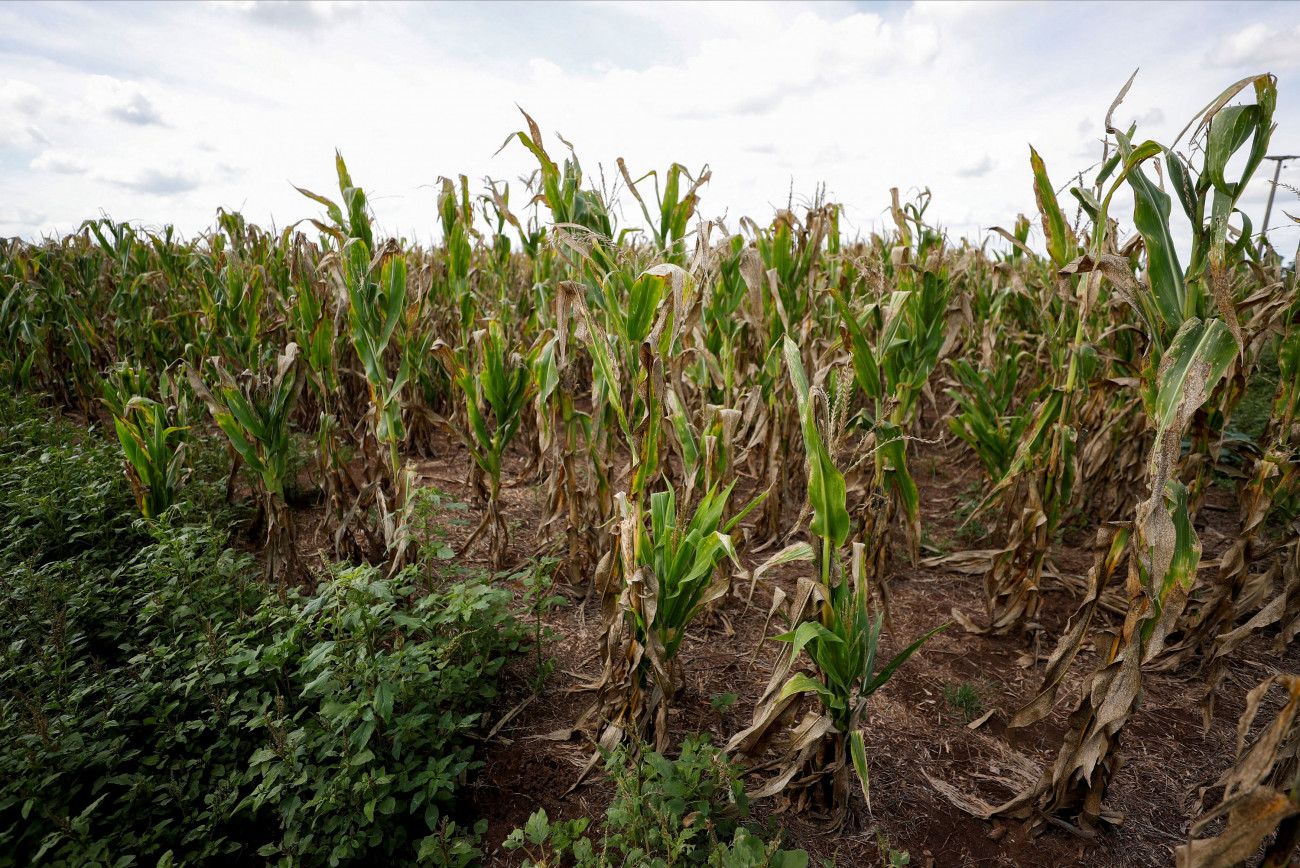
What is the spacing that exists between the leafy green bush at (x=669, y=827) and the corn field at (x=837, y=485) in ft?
0.45

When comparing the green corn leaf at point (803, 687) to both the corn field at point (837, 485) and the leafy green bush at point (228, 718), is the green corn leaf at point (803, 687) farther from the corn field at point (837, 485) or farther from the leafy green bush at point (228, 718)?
the leafy green bush at point (228, 718)

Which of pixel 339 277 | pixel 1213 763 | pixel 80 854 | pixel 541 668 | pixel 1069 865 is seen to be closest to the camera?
pixel 80 854

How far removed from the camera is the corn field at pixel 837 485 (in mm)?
1637

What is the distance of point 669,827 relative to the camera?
5.32ft

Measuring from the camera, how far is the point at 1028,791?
72.4 inches

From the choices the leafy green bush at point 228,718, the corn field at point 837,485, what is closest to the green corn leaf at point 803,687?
the corn field at point 837,485

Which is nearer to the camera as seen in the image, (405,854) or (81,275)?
(405,854)

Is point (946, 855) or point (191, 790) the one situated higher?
point (191, 790)

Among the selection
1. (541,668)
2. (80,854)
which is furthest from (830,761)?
(80,854)

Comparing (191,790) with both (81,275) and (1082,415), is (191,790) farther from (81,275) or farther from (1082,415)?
(81,275)

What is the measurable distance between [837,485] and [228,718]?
1.97 metres

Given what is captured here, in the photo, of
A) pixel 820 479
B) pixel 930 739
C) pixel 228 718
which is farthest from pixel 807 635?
pixel 228 718

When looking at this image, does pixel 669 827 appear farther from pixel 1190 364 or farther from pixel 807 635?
pixel 1190 364

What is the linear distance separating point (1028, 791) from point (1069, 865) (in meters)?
0.18
